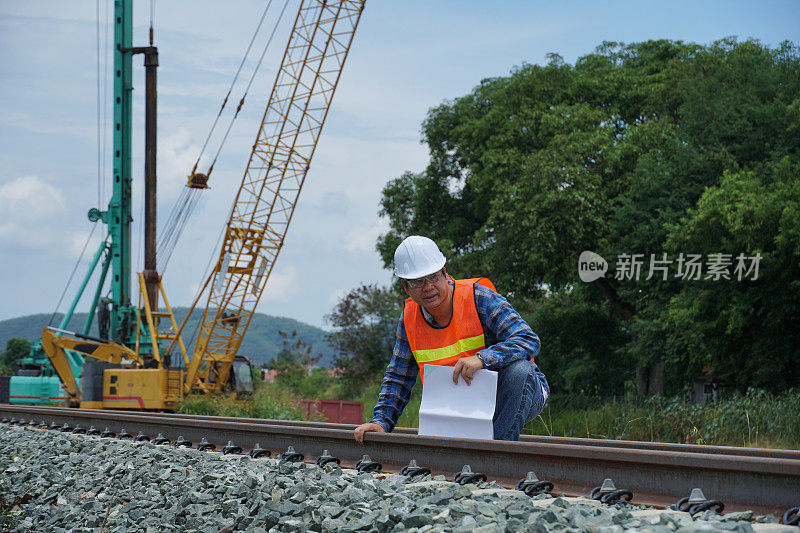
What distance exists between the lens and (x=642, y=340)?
2600 centimetres

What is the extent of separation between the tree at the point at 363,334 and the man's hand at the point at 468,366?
1536 inches

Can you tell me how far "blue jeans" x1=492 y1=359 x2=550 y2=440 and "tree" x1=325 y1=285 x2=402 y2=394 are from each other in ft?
127

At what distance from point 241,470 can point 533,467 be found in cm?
154

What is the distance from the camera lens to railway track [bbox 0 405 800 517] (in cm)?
319

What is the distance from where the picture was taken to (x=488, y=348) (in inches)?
171

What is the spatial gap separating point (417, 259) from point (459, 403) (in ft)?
2.76

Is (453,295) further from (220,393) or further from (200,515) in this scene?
(220,393)

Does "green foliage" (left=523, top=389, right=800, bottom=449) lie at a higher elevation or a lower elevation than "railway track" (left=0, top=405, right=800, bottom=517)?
lower

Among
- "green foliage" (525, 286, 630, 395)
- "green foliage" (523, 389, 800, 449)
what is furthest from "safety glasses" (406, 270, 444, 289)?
"green foliage" (525, 286, 630, 395)

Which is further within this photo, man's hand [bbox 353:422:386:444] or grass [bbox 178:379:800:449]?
grass [bbox 178:379:800:449]

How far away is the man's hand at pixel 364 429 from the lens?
4773 millimetres

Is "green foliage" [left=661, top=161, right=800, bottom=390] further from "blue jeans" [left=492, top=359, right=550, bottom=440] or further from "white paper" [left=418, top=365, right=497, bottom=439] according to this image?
"white paper" [left=418, top=365, right=497, bottom=439]

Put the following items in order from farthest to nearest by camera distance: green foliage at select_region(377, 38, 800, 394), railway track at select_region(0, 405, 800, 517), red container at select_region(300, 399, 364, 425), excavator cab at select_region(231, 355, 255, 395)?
excavator cab at select_region(231, 355, 255, 395) → red container at select_region(300, 399, 364, 425) → green foliage at select_region(377, 38, 800, 394) → railway track at select_region(0, 405, 800, 517)

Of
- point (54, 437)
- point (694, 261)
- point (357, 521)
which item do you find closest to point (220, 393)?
point (694, 261)
